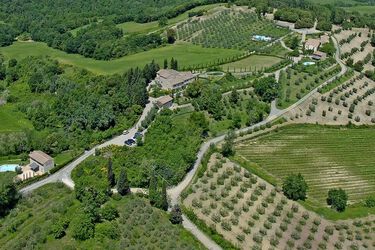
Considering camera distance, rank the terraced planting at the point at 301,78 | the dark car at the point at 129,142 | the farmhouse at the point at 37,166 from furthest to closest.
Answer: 1. the terraced planting at the point at 301,78
2. the dark car at the point at 129,142
3. the farmhouse at the point at 37,166

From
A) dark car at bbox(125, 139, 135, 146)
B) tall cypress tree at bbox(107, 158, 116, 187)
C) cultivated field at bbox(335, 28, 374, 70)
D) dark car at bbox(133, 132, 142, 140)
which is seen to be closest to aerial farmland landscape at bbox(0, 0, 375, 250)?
tall cypress tree at bbox(107, 158, 116, 187)

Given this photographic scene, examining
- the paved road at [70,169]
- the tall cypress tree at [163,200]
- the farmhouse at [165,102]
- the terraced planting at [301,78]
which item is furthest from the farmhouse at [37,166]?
the terraced planting at [301,78]

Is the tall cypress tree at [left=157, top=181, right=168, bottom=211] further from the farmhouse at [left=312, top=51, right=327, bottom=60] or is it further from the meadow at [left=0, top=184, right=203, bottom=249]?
the farmhouse at [left=312, top=51, right=327, bottom=60]

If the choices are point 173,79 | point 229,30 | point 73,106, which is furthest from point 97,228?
point 229,30

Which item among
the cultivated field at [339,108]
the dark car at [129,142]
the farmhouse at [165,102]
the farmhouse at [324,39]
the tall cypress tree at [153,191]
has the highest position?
the tall cypress tree at [153,191]

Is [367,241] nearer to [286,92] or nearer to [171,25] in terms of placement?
[286,92]

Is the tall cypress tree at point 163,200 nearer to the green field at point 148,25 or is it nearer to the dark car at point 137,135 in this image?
the dark car at point 137,135
